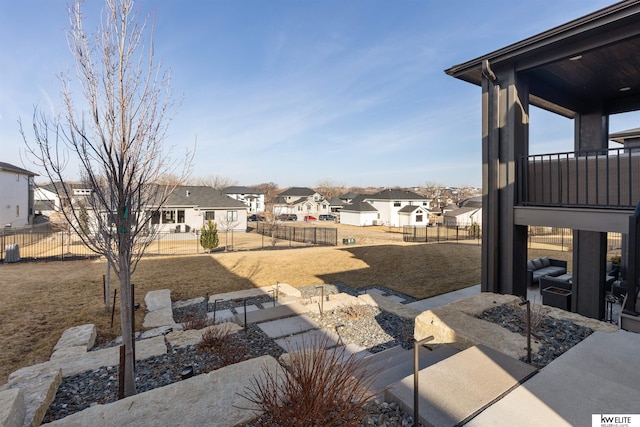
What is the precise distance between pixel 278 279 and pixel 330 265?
3.25 meters

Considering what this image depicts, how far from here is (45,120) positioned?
10.3ft

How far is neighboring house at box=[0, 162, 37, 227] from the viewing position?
25.9 m

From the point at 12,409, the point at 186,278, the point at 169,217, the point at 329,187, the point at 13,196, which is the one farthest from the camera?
the point at 329,187

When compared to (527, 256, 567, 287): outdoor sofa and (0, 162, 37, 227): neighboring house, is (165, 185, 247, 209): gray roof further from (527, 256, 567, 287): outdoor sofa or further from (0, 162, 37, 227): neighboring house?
(527, 256, 567, 287): outdoor sofa

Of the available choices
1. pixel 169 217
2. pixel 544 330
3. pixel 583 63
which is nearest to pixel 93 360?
pixel 544 330

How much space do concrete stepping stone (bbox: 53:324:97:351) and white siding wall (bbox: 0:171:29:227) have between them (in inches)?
1107

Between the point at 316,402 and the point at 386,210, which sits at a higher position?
the point at 386,210

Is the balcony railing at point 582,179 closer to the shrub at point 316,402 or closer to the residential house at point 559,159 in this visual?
the residential house at point 559,159

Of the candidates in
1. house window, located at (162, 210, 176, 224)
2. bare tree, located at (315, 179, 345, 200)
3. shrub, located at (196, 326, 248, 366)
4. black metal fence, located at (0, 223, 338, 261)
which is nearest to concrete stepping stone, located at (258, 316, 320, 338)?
shrub, located at (196, 326, 248, 366)

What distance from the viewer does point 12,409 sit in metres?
2.37

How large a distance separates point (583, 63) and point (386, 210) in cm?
4101

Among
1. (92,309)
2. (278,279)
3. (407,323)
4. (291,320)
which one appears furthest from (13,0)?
(278,279)

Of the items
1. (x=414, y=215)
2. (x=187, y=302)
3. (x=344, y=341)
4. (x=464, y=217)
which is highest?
(x=414, y=215)

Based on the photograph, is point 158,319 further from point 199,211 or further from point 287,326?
point 199,211
